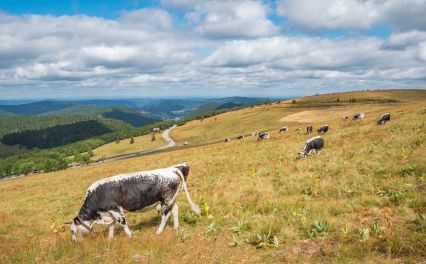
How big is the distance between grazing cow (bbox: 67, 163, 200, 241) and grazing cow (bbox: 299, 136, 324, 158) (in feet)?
48.4

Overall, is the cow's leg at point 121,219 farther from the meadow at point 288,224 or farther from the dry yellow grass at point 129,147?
the dry yellow grass at point 129,147

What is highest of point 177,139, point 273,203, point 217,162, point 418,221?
point 418,221

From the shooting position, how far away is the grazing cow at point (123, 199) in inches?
429

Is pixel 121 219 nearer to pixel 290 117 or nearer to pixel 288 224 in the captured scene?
pixel 288 224

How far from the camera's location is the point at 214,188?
17469mm

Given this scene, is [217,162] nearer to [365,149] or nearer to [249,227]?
[365,149]

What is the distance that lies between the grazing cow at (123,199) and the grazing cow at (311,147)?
48.4 feet

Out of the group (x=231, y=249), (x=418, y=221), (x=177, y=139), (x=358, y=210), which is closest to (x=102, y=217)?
(x=231, y=249)

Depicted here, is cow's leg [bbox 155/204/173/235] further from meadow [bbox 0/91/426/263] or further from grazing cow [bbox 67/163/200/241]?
meadow [bbox 0/91/426/263]

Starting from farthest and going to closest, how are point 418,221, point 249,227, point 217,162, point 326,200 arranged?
point 217,162 < point 326,200 < point 249,227 < point 418,221

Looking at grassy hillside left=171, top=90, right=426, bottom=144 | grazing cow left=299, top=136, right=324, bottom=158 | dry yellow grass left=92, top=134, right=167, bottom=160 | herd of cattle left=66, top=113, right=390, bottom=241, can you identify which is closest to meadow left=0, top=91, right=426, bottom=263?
herd of cattle left=66, top=113, right=390, bottom=241

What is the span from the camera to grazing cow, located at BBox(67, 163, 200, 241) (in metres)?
10.9

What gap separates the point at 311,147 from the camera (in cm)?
2503

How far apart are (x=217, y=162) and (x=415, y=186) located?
19.1 metres
